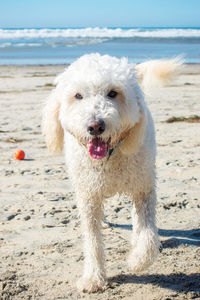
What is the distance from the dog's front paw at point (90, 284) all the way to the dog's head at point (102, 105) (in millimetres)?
939

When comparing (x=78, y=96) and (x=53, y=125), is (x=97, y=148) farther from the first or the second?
(x=53, y=125)

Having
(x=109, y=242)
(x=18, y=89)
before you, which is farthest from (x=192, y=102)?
(x=109, y=242)

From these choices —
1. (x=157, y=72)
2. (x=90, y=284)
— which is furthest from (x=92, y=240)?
(x=157, y=72)

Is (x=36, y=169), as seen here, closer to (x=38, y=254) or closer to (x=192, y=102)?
(x=38, y=254)

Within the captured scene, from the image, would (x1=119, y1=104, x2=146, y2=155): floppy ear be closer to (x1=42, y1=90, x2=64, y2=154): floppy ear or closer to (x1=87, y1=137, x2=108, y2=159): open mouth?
(x1=87, y1=137, x2=108, y2=159): open mouth

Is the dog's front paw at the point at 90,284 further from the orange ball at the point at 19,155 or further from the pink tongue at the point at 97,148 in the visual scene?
the orange ball at the point at 19,155

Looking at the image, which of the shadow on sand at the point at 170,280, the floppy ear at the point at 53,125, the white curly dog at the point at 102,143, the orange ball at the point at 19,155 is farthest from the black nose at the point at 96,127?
the orange ball at the point at 19,155

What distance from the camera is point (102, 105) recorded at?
9.61 ft

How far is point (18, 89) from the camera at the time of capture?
14.1 meters

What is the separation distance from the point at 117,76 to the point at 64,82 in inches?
16.0

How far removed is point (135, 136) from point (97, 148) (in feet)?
1.02

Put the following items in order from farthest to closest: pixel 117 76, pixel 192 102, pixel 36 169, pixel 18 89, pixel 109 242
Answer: pixel 18 89, pixel 192 102, pixel 36 169, pixel 109 242, pixel 117 76

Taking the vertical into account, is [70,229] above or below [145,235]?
below

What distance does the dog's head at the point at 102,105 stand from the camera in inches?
114
